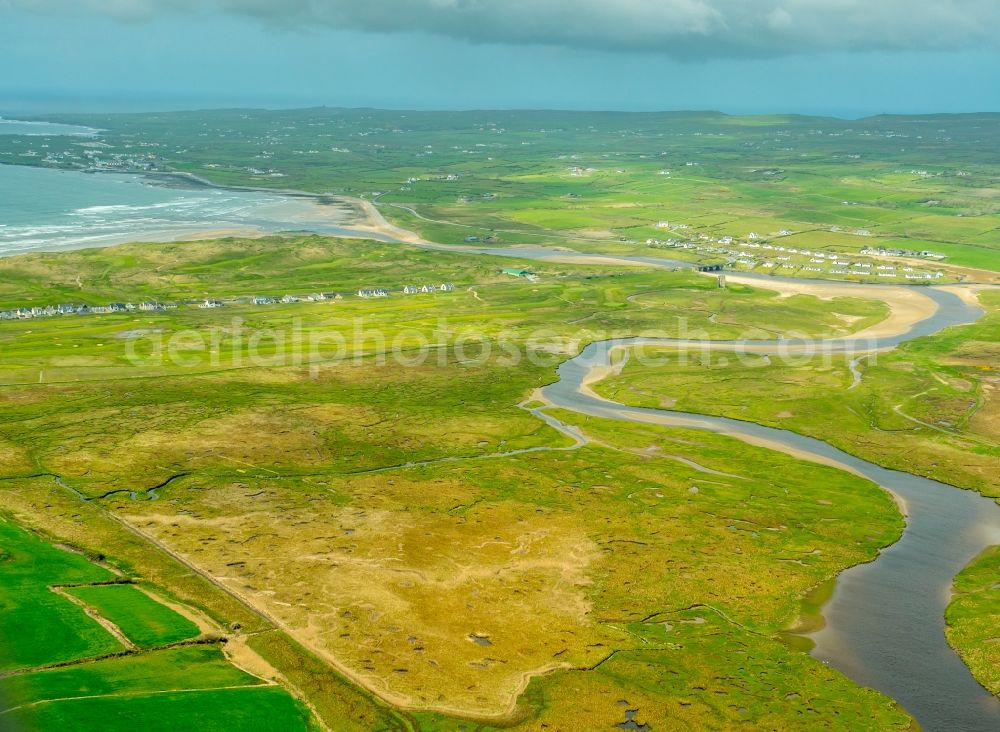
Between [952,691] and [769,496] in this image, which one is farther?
[769,496]

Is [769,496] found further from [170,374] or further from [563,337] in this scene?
[170,374]

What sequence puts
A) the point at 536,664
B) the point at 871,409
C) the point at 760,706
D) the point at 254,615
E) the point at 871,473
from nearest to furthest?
1. the point at 760,706
2. the point at 536,664
3. the point at 254,615
4. the point at 871,473
5. the point at 871,409

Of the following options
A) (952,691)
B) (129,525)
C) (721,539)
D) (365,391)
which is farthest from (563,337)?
(952,691)

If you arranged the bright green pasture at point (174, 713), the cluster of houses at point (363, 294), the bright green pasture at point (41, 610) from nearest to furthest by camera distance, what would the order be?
the bright green pasture at point (174, 713), the bright green pasture at point (41, 610), the cluster of houses at point (363, 294)

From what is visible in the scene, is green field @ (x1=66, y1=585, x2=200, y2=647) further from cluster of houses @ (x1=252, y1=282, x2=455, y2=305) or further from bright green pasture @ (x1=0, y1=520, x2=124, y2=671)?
cluster of houses @ (x1=252, y1=282, x2=455, y2=305)

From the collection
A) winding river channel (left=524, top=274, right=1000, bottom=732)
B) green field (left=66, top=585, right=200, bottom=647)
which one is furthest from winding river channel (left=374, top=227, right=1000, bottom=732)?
green field (left=66, top=585, right=200, bottom=647)

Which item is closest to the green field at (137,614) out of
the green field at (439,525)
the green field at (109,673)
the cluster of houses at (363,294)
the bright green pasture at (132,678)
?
the green field at (109,673)

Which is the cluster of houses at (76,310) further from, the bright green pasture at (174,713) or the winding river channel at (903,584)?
the bright green pasture at (174,713)

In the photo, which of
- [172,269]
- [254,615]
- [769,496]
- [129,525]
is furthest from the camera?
[172,269]
